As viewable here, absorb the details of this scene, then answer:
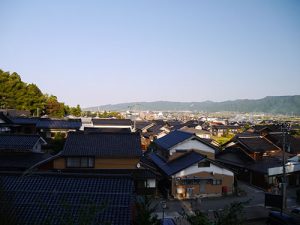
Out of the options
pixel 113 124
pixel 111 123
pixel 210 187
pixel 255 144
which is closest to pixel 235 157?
pixel 255 144

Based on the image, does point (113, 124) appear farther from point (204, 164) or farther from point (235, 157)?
point (204, 164)

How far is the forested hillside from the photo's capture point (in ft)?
192

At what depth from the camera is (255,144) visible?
34688mm

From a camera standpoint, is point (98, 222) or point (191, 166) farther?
point (191, 166)

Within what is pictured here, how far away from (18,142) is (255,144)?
25.6 meters

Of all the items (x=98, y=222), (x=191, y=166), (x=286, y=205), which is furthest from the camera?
(x=191, y=166)

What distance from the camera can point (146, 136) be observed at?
202 feet

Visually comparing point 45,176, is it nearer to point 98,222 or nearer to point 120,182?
point 120,182

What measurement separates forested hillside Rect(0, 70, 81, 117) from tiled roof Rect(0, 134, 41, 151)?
115ft

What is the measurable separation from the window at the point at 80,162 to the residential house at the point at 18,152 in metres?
2.93

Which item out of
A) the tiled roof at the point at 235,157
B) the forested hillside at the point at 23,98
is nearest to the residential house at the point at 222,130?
the forested hillside at the point at 23,98

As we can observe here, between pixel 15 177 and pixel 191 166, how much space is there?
16.9 m

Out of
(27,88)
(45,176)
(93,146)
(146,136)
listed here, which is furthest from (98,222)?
(27,88)

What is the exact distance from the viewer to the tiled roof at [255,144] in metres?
33.7
